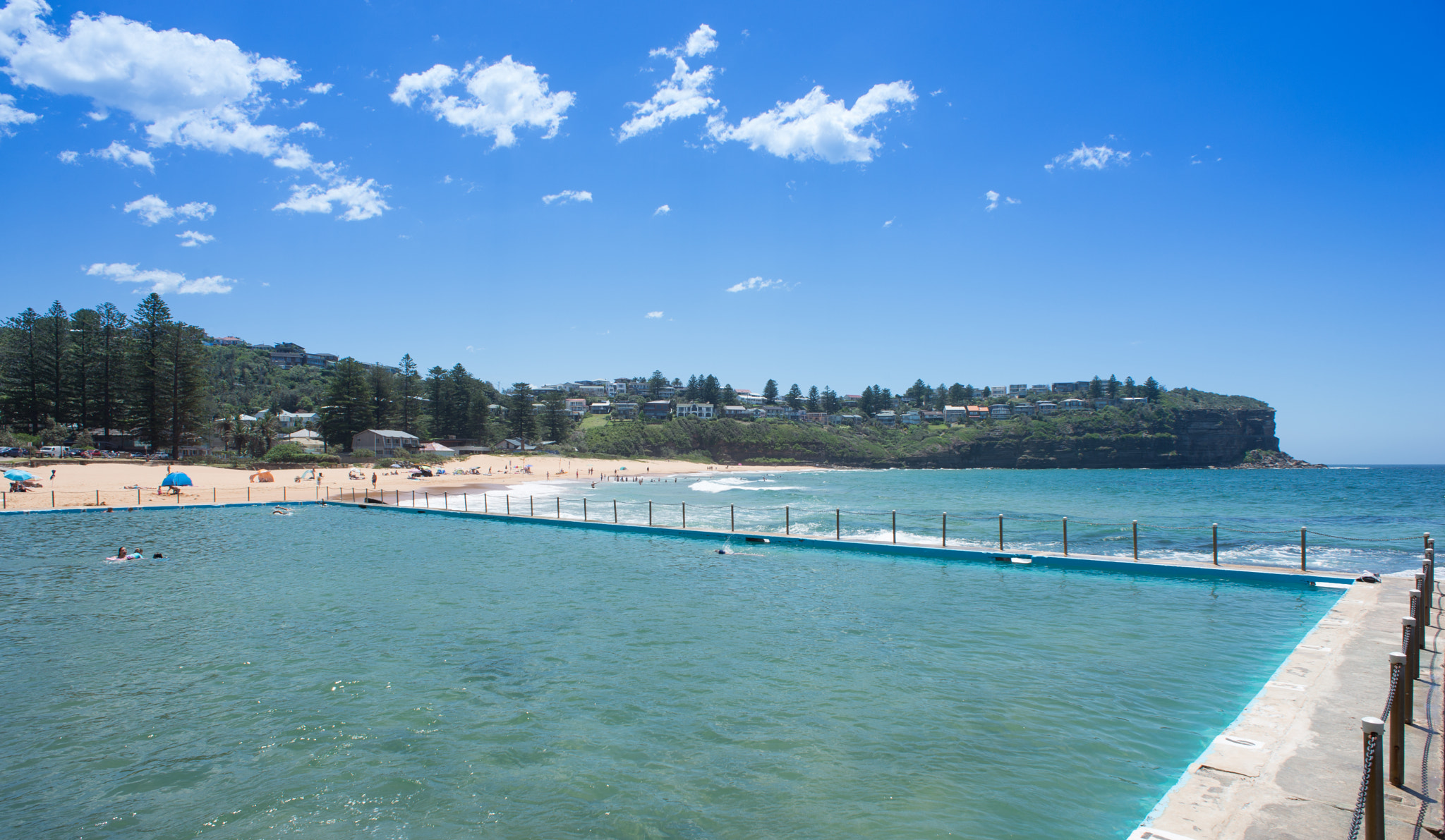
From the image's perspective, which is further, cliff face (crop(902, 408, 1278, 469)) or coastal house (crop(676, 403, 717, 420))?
coastal house (crop(676, 403, 717, 420))

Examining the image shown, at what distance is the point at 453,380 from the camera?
92.3 metres

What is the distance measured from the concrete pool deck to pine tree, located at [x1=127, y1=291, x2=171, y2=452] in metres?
74.7

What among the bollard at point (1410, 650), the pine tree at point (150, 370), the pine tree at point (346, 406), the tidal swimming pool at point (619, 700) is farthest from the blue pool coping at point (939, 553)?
the pine tree at point (346, 406)

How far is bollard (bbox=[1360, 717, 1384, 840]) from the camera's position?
13.2ft

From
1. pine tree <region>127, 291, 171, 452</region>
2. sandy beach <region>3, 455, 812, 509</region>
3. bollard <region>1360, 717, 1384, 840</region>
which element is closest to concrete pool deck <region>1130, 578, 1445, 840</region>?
bollard <region>1360, 717, 1384, 840</region>

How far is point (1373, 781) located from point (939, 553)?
1667 centimetres

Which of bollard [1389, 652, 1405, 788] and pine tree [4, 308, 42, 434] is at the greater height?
pine tree [4, 308, 42, 434]

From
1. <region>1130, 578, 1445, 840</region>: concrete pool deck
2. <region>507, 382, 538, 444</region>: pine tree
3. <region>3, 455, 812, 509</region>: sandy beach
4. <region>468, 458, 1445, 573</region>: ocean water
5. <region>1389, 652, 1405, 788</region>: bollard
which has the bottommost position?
<region>468, 458, 1445, 573</region>: ocean water

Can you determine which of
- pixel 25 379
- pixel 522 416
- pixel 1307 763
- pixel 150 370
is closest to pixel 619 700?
pixel 1307 763

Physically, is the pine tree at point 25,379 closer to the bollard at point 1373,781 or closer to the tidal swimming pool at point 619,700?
the tidal swimming pool at point 619,700

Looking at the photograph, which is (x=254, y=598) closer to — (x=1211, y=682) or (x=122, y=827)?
(x=122, y=827)

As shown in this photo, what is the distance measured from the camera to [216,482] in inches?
1834

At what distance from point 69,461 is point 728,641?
59155 mm

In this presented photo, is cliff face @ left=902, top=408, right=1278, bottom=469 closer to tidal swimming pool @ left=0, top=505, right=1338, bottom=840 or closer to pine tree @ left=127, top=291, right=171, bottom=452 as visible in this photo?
pine tree @ left=127, top=291, right=171, bottom=452
